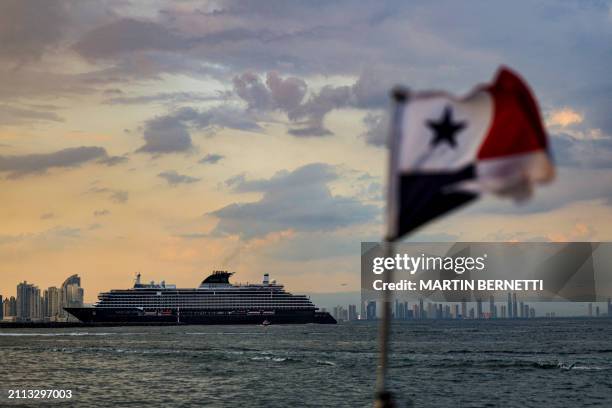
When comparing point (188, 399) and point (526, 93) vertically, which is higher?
point (526, 93)

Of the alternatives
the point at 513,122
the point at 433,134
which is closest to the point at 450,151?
the point at 433,134

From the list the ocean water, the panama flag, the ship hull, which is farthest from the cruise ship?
the panama flag

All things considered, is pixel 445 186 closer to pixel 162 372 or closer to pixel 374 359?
pixel 162 372

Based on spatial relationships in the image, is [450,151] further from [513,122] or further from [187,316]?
[187,316]

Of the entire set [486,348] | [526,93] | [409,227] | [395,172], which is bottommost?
[486,348]

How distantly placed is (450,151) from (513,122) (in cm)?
66

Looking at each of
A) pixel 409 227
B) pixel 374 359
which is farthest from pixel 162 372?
pixel 409 227

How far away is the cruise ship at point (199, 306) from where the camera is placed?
538 feet

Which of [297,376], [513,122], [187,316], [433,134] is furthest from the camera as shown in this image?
[187,316]

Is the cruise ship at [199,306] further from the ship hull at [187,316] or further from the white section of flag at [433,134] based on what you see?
the white section of flag at [433,134]

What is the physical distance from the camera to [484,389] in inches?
2072

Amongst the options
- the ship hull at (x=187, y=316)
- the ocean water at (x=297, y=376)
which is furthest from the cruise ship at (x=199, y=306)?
the ocean water at (x=297, y=376)

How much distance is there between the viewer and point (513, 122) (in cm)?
809

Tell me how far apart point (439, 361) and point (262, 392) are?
2603 centimetres
